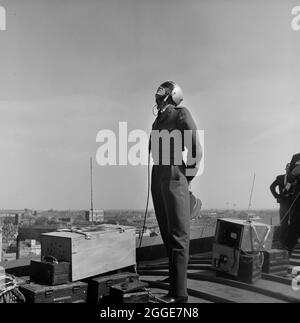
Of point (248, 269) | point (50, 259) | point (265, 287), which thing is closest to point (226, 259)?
point (248, 269)

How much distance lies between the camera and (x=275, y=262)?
488 cm

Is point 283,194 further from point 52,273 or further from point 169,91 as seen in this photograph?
point 52,273

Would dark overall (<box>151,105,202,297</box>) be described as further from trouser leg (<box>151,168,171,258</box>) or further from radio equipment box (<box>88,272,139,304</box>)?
radio equipment box (<box>88,272,139,304</box>)

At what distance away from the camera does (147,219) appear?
4543mm

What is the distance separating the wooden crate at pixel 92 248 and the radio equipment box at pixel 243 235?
1245 mm

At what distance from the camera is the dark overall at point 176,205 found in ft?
11.8

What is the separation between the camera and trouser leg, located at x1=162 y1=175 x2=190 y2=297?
3.61 m

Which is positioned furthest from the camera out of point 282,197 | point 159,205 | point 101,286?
point 282,197

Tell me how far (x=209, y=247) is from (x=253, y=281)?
2875mm

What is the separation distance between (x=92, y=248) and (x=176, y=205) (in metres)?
0.99

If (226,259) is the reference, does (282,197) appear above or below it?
above

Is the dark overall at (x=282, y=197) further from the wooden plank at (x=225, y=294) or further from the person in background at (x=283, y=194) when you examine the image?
the wooden plank at (x=225, y=294)
